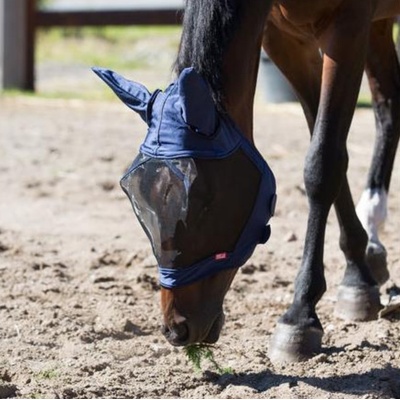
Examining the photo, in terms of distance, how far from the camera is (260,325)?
14.0 feet

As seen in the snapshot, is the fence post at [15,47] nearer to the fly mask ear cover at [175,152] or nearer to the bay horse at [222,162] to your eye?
the bay horse at [222,162]

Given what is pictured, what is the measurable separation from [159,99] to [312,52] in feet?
4.99

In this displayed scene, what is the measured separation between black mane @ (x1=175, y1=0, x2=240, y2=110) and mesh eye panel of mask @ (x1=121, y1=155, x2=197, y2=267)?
268 millimetres

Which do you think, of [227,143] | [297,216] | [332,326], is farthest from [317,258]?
[297,216]

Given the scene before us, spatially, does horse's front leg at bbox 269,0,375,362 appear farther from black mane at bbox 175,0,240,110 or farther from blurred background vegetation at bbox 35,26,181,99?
blurred background vegetation at bbox 35,26,181,99

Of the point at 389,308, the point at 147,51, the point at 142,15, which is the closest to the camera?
the point at 389,308

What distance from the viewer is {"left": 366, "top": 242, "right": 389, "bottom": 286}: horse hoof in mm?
4706

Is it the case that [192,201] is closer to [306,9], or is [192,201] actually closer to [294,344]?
[294,344]

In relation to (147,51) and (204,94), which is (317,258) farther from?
(147,51)

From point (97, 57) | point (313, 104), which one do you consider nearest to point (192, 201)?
point (313, 104)

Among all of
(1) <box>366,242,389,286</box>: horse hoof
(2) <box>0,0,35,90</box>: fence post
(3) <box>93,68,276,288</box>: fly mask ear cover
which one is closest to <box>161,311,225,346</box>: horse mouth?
(3) <box>93,68,276,288</box>: fly mask ear cover

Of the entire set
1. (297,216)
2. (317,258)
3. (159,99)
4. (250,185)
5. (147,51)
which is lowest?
(147,51)

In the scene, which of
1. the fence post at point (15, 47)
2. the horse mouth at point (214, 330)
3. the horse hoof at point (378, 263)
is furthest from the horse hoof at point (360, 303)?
the fence post at point (15, 47)

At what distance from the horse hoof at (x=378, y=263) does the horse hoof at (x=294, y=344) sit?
958 millimetres
